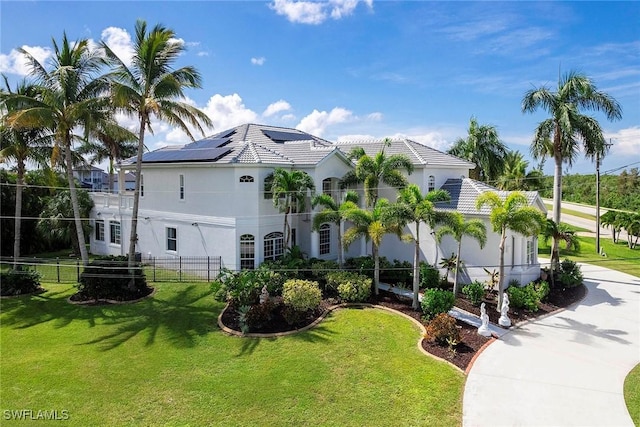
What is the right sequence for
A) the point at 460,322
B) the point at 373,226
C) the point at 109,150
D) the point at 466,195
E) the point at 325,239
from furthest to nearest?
the point at 109,150 < the point at 325,239 < the point at 466,195 < the point at 373,226 < the point at 460,322

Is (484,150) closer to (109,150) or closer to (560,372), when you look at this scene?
(560,372)

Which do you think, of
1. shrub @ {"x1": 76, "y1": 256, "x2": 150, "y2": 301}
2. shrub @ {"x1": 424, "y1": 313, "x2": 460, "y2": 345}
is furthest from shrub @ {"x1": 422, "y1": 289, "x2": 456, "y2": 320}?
shrub @ {"x1": 76, "y1": 256, "x2": 150, "y2": 301}

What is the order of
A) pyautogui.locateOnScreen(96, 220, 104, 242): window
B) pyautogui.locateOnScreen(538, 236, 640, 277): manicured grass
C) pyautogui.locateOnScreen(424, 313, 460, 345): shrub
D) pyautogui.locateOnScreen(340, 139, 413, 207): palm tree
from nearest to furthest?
pyautogui.locateOnScreen(424, 313, 460, 345): shrub, pyautogui.locateOnScreen(340, 139, 413, 207): palm tree, pyautogui.locateOnScreen(538, 236, 640, 277): manicured grass, pyautogui.locateOnScreen(96, 220, 104, 242): window

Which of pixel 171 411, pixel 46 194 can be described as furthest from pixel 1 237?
pixel 171 411

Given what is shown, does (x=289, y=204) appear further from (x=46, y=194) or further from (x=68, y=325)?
(x=46, y=194)

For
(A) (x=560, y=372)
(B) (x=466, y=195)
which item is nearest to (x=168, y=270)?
(B) (x=466, y=195)

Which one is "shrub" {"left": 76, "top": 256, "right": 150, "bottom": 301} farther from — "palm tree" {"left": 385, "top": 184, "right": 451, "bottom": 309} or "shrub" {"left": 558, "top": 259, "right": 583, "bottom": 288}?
"shrub" {"left": 558, "top": 259, "right": 583, "bottom": 288}
